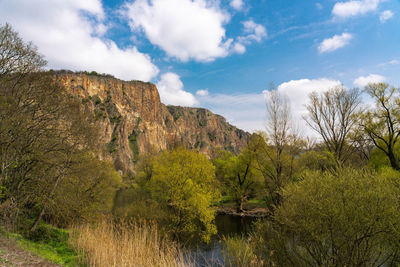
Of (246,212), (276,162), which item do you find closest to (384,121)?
(276,162)

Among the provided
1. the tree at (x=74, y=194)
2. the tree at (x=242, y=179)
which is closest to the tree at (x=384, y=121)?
the tree at (x=242, y=179)

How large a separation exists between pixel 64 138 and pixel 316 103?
2060cm

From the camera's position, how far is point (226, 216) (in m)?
28.0

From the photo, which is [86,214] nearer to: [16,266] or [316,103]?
[16,266]

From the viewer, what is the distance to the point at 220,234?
19.2m

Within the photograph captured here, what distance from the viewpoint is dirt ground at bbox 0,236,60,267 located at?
20.3ft

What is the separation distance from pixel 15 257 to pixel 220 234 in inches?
621

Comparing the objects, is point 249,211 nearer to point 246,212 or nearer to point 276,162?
point 246,212

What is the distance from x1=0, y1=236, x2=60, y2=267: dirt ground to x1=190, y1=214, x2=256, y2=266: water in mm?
7046

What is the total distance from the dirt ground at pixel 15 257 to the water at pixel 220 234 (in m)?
7.05

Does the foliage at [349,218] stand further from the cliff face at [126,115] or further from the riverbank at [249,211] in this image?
the cliff face at [126,115]

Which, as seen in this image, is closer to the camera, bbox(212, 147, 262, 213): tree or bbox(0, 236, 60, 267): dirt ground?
bbox(0, 236, 60, 267): dirt ground

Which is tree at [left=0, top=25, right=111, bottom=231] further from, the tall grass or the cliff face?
the cliff face

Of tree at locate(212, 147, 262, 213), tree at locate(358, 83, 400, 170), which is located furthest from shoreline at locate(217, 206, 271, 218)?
tree at locate(358, 83, 400, 170)
